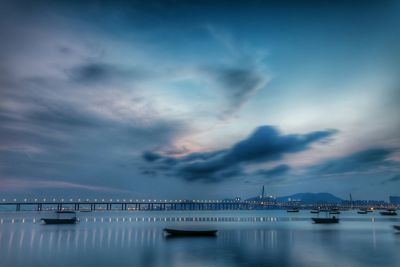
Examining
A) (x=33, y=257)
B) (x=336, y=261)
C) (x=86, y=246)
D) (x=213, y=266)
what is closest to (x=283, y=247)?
(x=336, y=261)

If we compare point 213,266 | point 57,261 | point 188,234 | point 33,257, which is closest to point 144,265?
point 213,266

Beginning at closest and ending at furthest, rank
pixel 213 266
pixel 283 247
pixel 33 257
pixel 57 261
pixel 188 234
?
pixel 213 266 → pixel 57 261 → pixel 33 257 → pixel 283 247 → pixel 188 234

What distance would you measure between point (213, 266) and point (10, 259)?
54.6 feet

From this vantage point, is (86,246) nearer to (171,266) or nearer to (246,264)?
(171,266)

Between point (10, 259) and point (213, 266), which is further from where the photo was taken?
point (10, 259)

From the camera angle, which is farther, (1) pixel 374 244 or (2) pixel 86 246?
(1) pixel 374 244

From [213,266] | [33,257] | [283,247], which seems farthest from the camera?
[283,247]

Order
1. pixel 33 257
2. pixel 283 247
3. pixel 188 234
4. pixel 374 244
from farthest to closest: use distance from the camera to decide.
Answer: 1. pixel 188 234
2. pixel 374 244
3. pixel 283 247
4. pixel 33 257

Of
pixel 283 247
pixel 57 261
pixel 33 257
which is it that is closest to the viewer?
pixel 57 261

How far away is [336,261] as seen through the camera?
2961 centimetres

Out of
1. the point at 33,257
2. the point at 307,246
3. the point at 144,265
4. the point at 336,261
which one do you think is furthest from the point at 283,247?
the point at 33,257

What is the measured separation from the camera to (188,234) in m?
50.7

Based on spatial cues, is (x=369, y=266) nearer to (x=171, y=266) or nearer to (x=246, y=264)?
(x=246, y=264)

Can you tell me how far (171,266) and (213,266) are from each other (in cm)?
318
